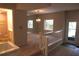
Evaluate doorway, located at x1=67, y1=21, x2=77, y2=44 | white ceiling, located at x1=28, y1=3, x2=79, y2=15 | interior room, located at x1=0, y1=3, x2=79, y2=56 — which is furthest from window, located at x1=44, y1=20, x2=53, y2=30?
doorway, located at x1=67, y1=21, x2=77, y2=44

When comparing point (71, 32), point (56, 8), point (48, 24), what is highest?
point (56, 8)

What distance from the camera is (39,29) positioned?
162 cm

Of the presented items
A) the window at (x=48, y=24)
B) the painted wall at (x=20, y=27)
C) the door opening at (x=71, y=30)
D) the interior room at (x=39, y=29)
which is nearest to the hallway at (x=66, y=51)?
the interior room at (x=39, y=29)

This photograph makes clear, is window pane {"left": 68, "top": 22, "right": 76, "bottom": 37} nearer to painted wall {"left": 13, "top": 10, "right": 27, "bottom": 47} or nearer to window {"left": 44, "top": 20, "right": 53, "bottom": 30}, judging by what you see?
window {"left": 44, "top": 20, "right": 53, "bottom": 30}

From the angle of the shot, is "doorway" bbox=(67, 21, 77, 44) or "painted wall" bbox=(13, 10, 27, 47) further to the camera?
"doorway" bbox=(67, 21, 77, 44)

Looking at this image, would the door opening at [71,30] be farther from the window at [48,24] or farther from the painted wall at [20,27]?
the painted wall at [20,27]

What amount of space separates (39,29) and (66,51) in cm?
55

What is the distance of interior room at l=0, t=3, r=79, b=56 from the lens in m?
1.50

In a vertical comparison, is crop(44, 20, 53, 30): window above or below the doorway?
above

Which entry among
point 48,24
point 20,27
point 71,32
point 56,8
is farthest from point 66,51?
point 20,27

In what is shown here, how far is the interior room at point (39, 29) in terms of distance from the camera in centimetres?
150

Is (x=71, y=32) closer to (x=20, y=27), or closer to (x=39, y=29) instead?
(x=39, y=29)

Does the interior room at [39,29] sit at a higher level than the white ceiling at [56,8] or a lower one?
lower

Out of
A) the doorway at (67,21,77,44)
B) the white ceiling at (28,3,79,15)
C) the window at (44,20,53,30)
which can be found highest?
the white ceiling at (28,3,79,15)
